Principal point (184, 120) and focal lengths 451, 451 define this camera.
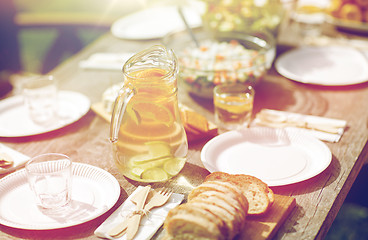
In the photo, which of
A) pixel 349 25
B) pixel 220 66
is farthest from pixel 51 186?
pixel 349 25

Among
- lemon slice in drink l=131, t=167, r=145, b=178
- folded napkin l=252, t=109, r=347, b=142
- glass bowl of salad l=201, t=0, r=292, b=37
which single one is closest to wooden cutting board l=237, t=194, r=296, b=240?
lemon slice in drink l=131, t=167, r=145, b=178

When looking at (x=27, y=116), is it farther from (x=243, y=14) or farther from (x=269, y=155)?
(x=243, y=14)

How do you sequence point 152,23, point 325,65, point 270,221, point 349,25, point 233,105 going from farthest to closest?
point 152,23 → point 349,25 → point 325,65 → point 233,105 → point 270,221

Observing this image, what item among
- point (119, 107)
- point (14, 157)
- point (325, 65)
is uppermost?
point (119, 107)

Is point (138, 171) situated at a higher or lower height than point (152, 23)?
higher

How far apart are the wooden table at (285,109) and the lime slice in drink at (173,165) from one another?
3 cm

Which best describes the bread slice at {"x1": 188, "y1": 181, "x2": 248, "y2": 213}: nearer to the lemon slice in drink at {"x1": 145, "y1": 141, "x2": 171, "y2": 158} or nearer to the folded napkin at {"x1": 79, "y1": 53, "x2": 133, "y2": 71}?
the lemon slice in drink at {"x1": 145, "y1": 141, "x2": 171, "y2": 158}

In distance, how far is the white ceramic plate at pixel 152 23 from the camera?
Answer: 2.46 m

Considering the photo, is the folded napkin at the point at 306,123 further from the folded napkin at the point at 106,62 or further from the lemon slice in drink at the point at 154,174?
the folded napkin at the point at 106,62

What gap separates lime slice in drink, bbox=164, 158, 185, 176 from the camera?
1.18m

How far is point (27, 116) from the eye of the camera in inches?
64.0

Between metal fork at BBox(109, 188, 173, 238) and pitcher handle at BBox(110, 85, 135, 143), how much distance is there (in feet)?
0.56

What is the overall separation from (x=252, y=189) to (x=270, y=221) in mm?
106

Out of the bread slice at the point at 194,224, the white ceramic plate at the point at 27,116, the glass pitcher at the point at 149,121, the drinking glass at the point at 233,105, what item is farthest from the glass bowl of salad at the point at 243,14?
the bread slice at the point at 194,224
